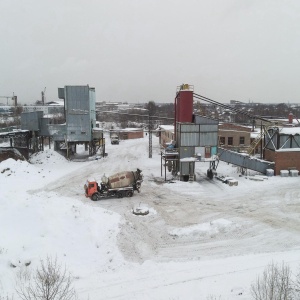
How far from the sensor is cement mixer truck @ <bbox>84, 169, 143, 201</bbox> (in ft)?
82.3

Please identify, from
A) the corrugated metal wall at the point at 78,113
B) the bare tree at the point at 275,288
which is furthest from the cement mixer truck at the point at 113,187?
the corrugated metal wall at the point at 78,113

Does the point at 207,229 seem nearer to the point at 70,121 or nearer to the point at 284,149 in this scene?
the point at 284,149

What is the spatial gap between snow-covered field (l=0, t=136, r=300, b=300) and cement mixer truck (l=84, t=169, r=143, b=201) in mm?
805

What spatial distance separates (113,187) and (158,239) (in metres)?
8.69

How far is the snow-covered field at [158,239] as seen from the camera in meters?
12.9

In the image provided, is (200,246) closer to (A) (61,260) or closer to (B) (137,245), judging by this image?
(B) (137,245)

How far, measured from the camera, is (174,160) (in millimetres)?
32469

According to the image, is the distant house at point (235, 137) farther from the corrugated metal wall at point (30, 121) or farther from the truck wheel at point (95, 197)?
the truck wheel at point (95, 197)

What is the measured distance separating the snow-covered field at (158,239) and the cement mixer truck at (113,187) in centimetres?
81

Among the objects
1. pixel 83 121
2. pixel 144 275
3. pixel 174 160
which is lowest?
pixel 144 275

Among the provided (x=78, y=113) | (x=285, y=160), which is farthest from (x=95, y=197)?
(x=78, y=113)

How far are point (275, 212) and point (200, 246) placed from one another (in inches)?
329

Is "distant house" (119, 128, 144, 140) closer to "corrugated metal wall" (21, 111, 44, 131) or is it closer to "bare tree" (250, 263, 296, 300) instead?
→ "corrugated metal wall" (21, 111, 44, 131)

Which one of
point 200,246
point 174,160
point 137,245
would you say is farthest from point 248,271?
point 174,160
